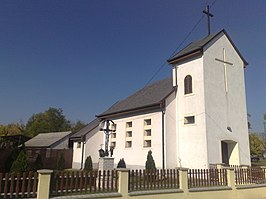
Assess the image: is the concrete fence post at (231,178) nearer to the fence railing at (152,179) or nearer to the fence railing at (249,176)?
the fence railing at (249,176)

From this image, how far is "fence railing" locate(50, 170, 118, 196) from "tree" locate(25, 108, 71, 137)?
182 ft

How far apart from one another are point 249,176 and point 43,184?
10.5 m

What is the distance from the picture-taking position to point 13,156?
13.2 m

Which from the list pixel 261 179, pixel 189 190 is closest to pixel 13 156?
pixel 189 190

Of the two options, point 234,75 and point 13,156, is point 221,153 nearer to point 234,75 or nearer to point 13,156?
point 234,75

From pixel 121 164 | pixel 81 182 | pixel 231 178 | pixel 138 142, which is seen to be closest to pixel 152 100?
pixel 138 142

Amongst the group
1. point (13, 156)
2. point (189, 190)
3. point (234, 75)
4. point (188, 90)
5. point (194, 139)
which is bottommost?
point (189, 190)

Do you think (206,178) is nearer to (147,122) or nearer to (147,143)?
(147,143)

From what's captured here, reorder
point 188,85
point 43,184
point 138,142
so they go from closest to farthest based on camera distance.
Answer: point 43,184 < point 188,85 < point 138,142

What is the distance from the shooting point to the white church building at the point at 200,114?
1692 cm

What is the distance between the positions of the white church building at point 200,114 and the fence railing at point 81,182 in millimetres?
8434

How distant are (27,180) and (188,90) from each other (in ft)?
42.7

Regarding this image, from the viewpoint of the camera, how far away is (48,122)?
65.6 m

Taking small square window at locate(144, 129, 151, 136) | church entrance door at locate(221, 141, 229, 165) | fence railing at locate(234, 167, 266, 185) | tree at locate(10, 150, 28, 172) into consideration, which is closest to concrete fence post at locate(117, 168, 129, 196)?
tree at locate(10, 150, 28, 172)
